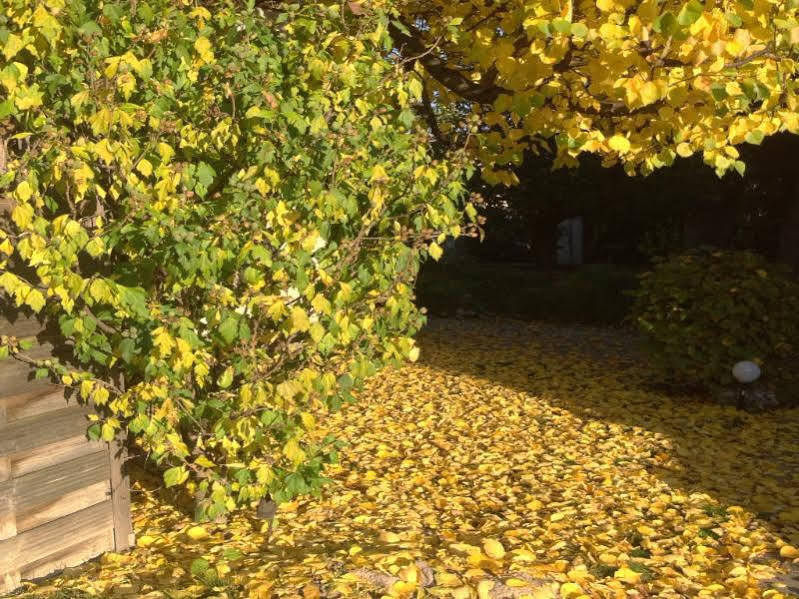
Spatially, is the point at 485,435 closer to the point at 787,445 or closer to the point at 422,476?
the point at 422,476

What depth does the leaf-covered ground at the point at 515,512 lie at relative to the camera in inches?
137

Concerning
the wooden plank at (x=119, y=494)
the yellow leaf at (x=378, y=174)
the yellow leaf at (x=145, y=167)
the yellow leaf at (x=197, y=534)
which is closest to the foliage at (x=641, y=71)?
the yellow leaf at (x=378, y=174)

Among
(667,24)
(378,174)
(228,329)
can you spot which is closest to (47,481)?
(228,329)

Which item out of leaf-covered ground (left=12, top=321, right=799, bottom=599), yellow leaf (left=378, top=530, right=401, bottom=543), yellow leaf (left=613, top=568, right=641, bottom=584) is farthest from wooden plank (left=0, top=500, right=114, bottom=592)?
yellow leaf (left=613, top=568, right=641, bottom=584)

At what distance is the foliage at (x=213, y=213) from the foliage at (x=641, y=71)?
67 cm

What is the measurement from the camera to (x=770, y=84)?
12.4ft

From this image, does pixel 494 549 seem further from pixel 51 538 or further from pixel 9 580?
pixel 9 580

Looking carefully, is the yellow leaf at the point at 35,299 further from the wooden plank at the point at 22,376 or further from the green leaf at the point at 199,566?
the green leaf at the point at 199,566

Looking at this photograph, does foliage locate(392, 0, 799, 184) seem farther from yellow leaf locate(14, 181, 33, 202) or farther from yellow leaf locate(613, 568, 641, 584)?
yellow leaf locate(613, 568, 641, 584)

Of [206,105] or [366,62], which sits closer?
[206,105]

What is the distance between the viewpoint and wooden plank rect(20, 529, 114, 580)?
3547 millimetres

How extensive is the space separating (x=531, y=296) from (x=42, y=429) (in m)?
11.8

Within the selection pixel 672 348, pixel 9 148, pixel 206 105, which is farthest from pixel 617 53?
pixel 672 348

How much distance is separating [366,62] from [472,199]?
850 millimetres
